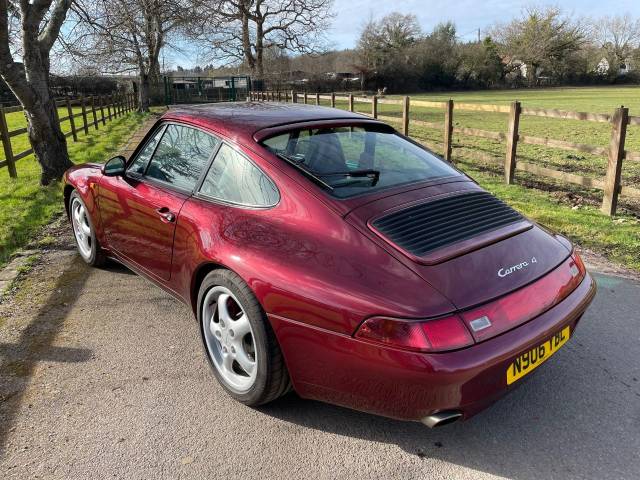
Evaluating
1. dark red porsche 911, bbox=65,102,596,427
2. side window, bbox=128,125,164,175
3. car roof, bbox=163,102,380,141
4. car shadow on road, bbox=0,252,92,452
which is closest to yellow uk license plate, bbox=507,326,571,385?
dark red porsche 911, bbox=65,102,596,427

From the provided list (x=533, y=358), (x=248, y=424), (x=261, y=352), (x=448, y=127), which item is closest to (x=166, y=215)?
(x=261, y=352)

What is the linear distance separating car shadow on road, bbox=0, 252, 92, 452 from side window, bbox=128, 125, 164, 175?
119 centimetres

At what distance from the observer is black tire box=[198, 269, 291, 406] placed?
2420 mm

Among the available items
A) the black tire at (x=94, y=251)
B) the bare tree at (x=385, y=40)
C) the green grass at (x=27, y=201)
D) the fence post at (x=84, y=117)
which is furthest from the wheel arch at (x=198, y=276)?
the bare tree at (x=385, y=40)

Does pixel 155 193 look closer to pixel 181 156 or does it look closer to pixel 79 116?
pixel 181 156

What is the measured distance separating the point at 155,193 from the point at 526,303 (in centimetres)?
231

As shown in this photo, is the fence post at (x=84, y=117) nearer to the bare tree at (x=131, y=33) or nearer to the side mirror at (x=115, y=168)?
the bare tree at (x=131, y=33)

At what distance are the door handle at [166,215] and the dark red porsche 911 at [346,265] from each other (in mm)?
13

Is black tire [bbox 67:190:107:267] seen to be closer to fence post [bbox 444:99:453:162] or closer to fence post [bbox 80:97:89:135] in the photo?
fence post [bbox 444:99:453:162]

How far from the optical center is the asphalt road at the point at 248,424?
7.51 feet

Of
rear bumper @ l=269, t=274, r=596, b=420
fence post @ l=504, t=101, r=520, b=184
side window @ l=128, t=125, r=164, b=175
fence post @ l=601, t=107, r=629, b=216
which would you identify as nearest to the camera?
rear bumper @ l=269, t=274, r=596, b=420

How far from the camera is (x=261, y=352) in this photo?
2.45m

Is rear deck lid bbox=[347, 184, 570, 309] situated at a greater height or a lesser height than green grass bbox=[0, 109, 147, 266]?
greater

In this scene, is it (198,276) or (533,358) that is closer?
(533,358)
